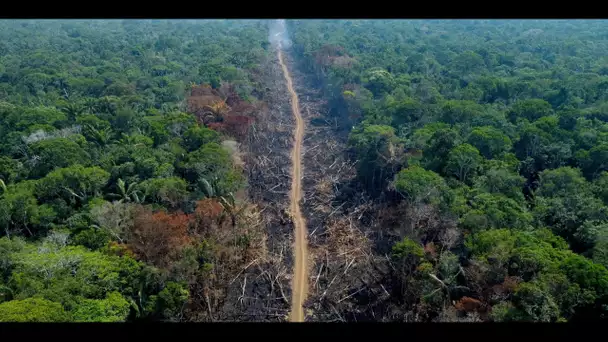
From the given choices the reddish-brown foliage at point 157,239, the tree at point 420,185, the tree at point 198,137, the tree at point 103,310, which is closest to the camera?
the tree at point 103,310

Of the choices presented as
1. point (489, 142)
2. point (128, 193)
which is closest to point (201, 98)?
point (128, 193)

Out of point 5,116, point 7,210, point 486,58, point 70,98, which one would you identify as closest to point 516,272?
point 7,210

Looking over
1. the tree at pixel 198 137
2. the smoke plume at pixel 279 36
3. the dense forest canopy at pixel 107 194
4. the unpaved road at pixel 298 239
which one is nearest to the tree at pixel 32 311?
the dense forest canopy at pixel 107 194

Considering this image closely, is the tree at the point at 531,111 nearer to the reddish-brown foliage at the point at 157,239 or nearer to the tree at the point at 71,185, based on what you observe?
the reddish-brown foliage at the point at 157,239

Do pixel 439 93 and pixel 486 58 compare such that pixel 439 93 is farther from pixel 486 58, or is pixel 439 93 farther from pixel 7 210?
pixel 7 210

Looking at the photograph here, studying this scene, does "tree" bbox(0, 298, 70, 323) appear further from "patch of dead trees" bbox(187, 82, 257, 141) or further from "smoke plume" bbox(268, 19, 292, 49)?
"smoke plume" bbox(268, 19, 292, 49)

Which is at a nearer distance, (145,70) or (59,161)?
(59,161)
